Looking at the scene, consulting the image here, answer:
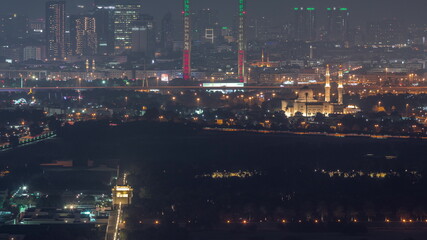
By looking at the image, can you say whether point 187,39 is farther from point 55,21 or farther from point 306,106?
point 306,106

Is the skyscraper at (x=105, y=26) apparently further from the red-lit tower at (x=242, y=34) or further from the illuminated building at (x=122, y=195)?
the illuminated building at (x=122, y=195)

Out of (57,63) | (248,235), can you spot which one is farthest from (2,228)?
(57,63)

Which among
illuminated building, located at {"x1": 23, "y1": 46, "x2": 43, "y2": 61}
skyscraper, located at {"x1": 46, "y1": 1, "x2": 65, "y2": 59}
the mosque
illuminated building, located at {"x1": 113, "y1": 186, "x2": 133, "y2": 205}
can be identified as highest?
skyscraper, located at {"x1": 46, "y1": 1, "x2": 65, "y2": 59}

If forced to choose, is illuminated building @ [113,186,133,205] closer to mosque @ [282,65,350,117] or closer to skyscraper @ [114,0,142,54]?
mosque @ [282,65,350,117]

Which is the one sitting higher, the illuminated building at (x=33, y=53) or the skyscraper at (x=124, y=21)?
the skyscraper at (x=124, y=21)

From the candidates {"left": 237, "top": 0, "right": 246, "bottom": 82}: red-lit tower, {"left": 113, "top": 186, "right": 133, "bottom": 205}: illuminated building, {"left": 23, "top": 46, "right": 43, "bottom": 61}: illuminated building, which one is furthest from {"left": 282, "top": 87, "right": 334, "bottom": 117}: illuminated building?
{"left": 23, "top": 46, "right": 43, "bottom": 61}: illuminated building

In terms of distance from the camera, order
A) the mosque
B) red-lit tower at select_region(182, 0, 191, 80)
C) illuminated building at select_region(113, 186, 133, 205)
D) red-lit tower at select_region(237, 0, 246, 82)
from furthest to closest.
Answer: red-lit tower at select_region(237, 0, 246, 82), red-lit tower at select_region(182, 0, 191, 80), the mosque, illuminated building at select_region(113, 186, 133, 205)

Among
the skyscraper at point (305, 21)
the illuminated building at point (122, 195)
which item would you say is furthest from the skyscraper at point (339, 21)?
the illuminated building at point (122, 195)
